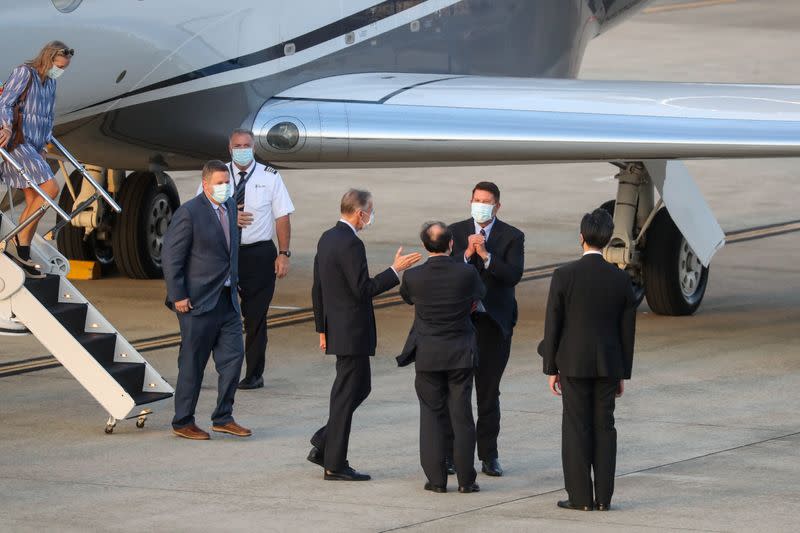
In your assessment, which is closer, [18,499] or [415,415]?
[18,499]

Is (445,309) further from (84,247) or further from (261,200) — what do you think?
(84,247)

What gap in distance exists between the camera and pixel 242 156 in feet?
41.7

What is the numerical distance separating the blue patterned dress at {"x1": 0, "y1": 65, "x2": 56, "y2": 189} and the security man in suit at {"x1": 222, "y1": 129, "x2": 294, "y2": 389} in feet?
4.59

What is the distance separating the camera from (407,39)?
1638 centimetres

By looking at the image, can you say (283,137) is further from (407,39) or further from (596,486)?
(596,486)

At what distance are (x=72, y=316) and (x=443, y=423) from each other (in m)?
3.24

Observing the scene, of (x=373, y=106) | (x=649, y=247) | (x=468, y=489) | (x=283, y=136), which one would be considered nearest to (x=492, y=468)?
(x=468, y=489)

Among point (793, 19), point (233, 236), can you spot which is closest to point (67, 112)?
point (233, 236)

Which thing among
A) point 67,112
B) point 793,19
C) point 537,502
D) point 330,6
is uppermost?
point 793,19

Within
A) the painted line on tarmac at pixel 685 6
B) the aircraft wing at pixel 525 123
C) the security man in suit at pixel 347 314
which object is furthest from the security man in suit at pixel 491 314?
the painted line on tarmac at pixel 685 6

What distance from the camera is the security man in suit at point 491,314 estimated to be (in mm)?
10328

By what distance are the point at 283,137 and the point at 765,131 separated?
412 cm

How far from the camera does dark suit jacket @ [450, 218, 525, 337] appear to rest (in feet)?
34.0

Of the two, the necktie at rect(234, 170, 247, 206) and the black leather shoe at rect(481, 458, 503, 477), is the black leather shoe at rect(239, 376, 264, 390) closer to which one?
the necktie at rect(234, 170, 247, 206)
